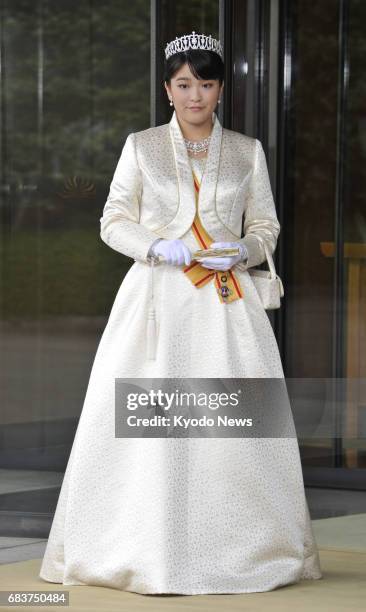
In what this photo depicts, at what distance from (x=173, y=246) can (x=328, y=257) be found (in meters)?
2.18

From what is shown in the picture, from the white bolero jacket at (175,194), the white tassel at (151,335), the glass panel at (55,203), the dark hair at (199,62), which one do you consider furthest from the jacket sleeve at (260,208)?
the glass panel at (55,203)

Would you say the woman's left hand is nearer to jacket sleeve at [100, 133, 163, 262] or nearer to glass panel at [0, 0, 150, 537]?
jacket sleeve at [100, 133, 163, 262]

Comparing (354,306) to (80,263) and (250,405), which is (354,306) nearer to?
(80,263)

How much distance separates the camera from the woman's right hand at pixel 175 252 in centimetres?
357

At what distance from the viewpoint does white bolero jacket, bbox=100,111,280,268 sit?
146 inches

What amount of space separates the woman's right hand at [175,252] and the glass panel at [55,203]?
2.03 meters

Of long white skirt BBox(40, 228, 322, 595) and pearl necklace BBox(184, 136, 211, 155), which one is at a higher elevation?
pearl necklace BBox(184, 136, 211, 155)

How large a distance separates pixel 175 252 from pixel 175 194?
0.73 ft

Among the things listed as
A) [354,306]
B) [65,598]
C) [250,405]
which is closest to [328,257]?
[354,306]

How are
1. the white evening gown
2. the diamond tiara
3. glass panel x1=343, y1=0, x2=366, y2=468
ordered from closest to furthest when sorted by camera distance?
the white evening gown
the diamond tiara
glass panel x1=343, y1=0, x2=366, y2=468

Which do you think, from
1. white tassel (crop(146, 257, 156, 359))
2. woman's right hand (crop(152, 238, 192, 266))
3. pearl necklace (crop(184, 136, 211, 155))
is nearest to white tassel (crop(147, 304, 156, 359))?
white tassel (crop(146, 257, 156, 359))

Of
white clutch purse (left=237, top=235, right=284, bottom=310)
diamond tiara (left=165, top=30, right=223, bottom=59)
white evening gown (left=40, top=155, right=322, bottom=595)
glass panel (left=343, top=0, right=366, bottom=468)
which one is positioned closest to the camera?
white evening gown (left=40, top=155, right=322, bottom=595)

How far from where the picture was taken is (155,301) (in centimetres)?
369

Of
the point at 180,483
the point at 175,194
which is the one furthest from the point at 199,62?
the point at 180,483
